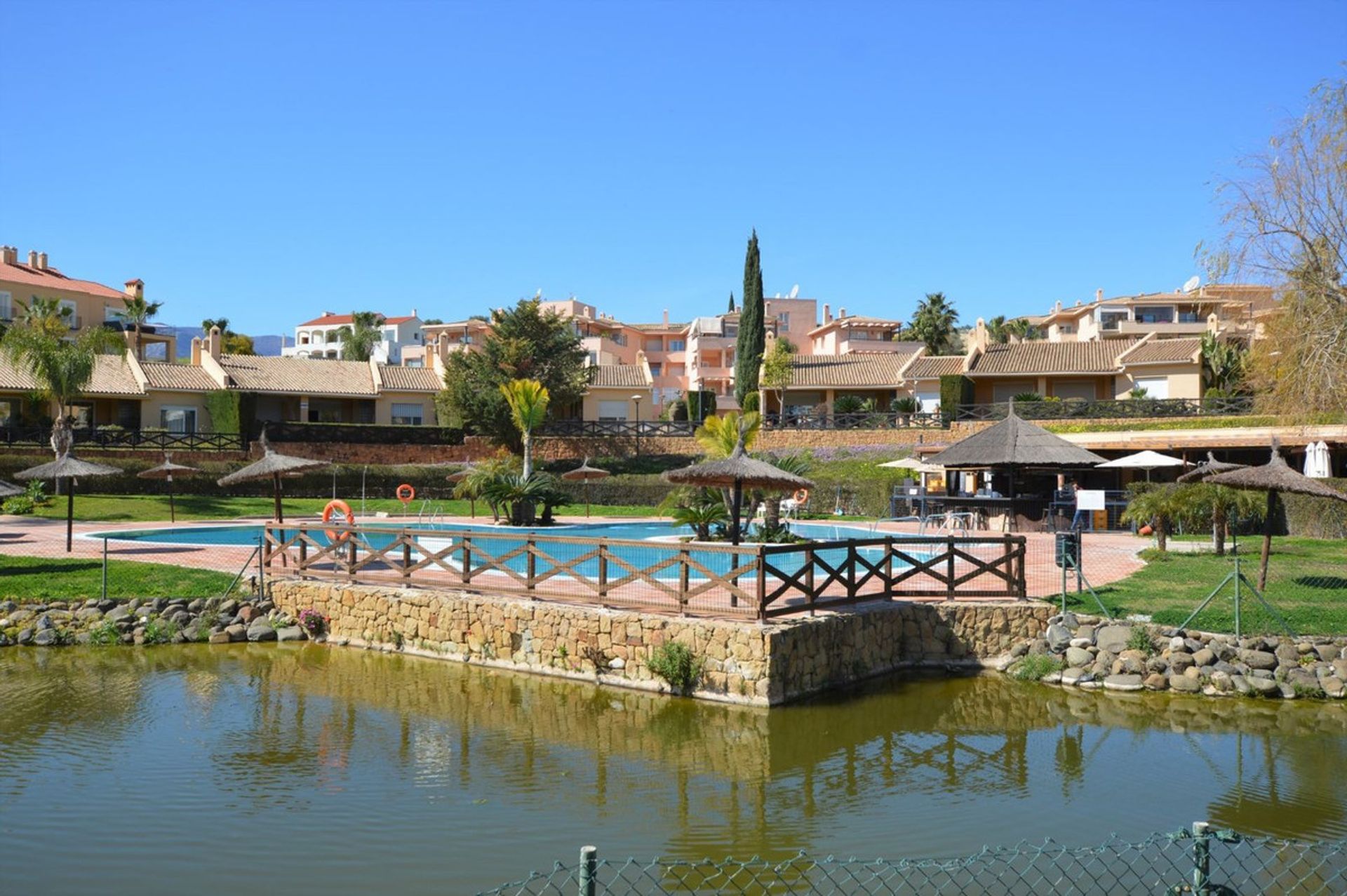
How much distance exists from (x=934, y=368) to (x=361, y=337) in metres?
50.3

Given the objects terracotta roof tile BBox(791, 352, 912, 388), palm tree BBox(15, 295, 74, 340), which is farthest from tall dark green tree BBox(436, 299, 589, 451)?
palm tree BBox(15, 295, 74, 340)

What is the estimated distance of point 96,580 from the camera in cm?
1878

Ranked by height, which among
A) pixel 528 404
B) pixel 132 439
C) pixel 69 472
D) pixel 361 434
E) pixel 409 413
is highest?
pixel 409 413

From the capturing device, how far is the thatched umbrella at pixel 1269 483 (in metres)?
16.9

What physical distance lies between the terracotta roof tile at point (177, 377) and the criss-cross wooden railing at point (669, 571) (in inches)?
1300

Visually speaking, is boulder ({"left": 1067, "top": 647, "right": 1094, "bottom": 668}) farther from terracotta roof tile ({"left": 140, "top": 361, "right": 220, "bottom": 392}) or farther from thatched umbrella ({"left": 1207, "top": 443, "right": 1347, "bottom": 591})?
terracotta roof tile ({"left": 140, "top": 361, "right": 220, "bottom": 392})

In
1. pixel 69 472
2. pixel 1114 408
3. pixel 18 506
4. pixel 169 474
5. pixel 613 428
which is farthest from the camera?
pixel 613 428

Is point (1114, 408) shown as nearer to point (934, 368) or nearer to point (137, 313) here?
point (934, 368)

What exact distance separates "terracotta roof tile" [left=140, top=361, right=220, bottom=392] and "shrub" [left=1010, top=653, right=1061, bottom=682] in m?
42.1

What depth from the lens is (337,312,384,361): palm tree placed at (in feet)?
290

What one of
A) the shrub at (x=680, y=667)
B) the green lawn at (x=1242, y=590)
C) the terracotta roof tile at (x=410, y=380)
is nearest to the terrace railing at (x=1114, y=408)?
the green lawn at (x=1242, y=590)

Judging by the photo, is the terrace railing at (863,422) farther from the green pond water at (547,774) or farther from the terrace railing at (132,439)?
the green pond water at (547,774)

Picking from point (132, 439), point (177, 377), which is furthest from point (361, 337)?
point (132, 439)

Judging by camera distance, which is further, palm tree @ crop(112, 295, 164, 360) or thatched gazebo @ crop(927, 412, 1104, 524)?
palm tree @ crop(112, 295, 164, 360)
